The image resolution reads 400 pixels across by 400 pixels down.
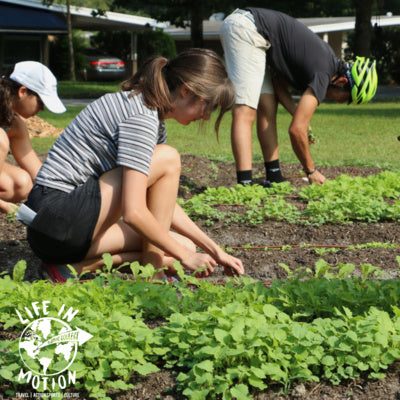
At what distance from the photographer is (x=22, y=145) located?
474 centimetres

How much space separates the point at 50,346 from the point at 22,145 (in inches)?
108

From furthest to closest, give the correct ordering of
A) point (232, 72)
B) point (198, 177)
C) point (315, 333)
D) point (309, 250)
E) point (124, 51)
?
point (124, 51) → point (198, 177) → point (232, 72) → point (309, 250) → point (315, 333)

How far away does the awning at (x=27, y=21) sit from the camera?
24469mm

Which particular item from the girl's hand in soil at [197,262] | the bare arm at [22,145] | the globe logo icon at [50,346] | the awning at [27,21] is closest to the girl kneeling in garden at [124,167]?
the girl's hand in soil at [197,262]

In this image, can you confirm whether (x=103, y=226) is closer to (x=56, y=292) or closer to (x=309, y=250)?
(x=56, y=292)

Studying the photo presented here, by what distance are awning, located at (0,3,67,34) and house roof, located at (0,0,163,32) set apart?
21cm

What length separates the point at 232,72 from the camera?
5.65 metres

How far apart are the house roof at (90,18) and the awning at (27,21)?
0.68 feet

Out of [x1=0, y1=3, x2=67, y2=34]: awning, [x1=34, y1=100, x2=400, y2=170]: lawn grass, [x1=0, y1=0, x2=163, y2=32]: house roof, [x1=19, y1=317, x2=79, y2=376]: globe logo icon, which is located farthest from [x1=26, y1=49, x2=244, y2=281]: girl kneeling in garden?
[x1=0, y1=0, x2=163, y2=32]: house roof

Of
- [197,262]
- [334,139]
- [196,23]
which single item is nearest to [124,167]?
[197,262]

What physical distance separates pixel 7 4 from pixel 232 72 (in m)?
22.8

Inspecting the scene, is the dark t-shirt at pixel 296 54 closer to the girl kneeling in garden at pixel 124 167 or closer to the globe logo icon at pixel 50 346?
the girl kneeling in garden at pixel 124 167

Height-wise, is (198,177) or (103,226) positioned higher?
(103,226)

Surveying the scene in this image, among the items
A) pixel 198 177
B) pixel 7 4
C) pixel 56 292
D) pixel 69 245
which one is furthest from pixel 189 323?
pixel 7 4
